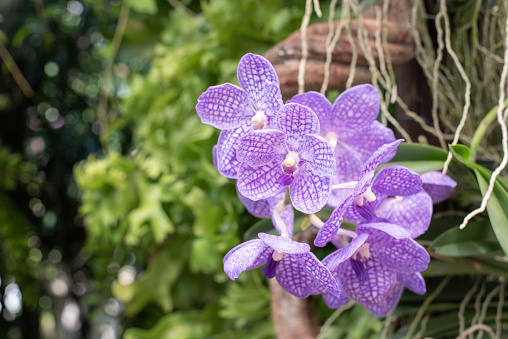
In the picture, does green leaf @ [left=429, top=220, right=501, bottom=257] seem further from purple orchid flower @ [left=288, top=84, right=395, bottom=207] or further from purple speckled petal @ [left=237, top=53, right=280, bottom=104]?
purple speckled petal @ [left=237, top=53, right=280, bottom=104]

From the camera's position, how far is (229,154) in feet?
1.30

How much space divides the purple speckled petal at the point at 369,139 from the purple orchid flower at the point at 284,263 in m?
0.12

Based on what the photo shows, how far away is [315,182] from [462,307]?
34cm

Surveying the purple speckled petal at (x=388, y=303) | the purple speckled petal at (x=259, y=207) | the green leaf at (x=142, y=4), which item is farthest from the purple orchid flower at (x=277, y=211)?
the green leaf at (x=142, y=4)

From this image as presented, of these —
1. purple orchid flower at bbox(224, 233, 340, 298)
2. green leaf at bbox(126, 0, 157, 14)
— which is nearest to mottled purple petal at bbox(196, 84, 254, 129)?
purple orchid flower at bbox(224, 233, 340, 298)

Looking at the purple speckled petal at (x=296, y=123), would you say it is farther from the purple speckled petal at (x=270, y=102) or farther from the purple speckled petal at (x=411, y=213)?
the purple speckled petal at (x=411, y=213)

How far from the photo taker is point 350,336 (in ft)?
2.26

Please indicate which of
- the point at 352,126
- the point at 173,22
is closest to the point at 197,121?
the point at 173,22

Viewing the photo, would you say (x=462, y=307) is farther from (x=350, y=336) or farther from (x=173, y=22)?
(x=173, y=22)

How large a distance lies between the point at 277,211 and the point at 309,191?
0.05 meters

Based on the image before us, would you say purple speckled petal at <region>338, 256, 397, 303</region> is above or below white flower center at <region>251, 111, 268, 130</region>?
below

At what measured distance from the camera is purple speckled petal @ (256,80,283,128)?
1.20 ft

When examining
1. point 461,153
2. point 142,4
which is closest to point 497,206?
point 461,153

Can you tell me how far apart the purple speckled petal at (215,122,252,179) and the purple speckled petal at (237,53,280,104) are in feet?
0.09
